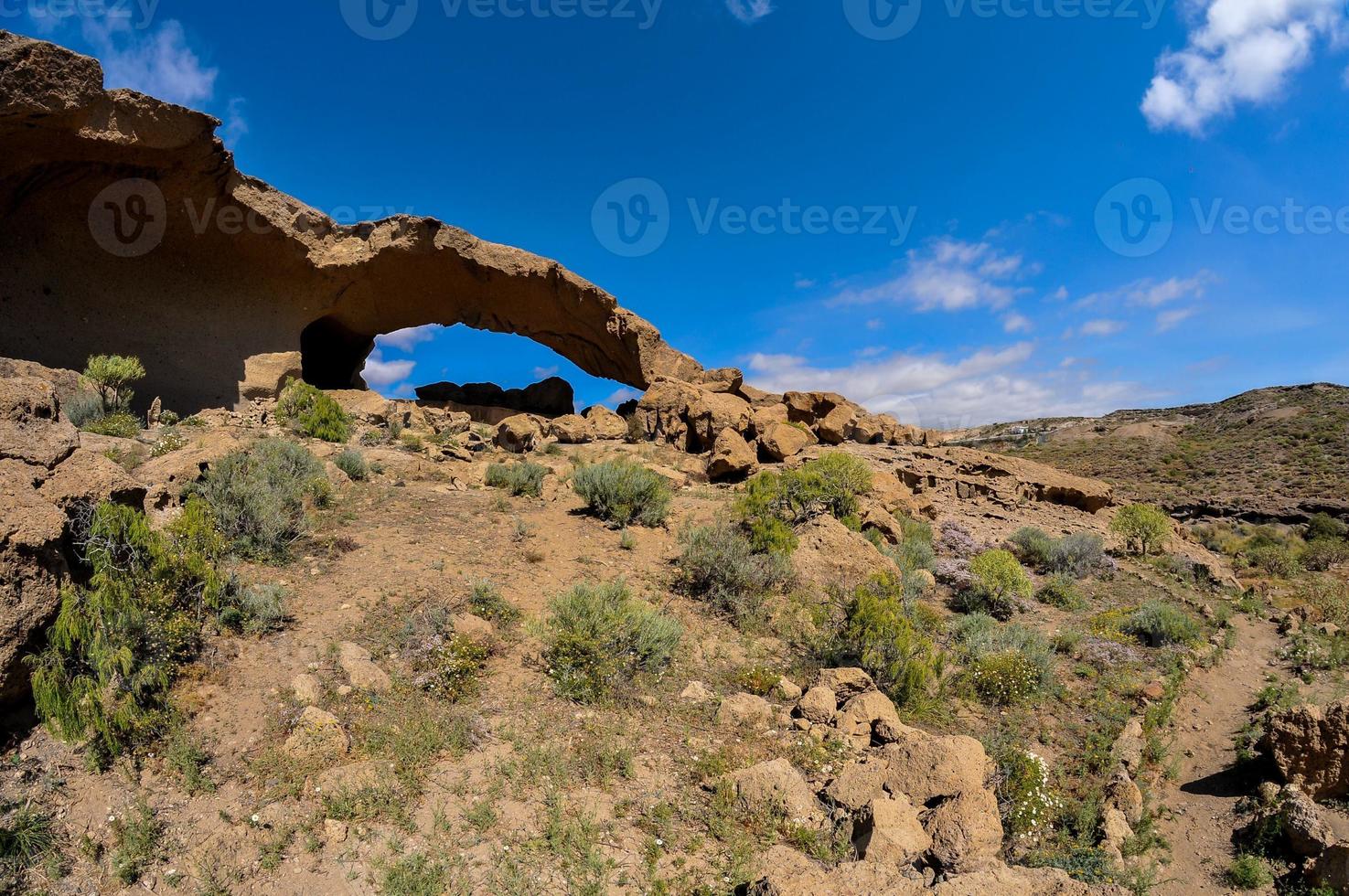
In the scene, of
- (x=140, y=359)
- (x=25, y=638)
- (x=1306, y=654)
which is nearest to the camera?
(x=25, y=638)

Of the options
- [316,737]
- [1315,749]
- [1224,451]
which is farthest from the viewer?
[1224,451]

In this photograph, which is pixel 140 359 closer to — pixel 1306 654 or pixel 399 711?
pixel 399 711

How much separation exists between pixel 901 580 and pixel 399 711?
6.46 metres

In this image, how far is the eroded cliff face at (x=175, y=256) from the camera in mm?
9758

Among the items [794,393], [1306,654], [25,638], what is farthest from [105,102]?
[1306,654]

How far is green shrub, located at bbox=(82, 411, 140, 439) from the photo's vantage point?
824 centimetres

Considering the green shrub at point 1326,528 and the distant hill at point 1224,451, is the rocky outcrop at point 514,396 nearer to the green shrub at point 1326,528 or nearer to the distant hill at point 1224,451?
the distant hill at point 1224,451

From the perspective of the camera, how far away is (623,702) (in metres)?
4.84

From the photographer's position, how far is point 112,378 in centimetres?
996

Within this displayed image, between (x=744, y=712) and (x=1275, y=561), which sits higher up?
(x=1275, y=561)

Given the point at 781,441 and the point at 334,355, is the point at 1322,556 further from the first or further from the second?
the point at 334,355

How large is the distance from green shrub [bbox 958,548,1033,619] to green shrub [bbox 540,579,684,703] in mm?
5115

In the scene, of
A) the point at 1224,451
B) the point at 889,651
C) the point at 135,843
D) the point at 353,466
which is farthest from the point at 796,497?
the point at 1224,451

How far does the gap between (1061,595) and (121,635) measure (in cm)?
1108
